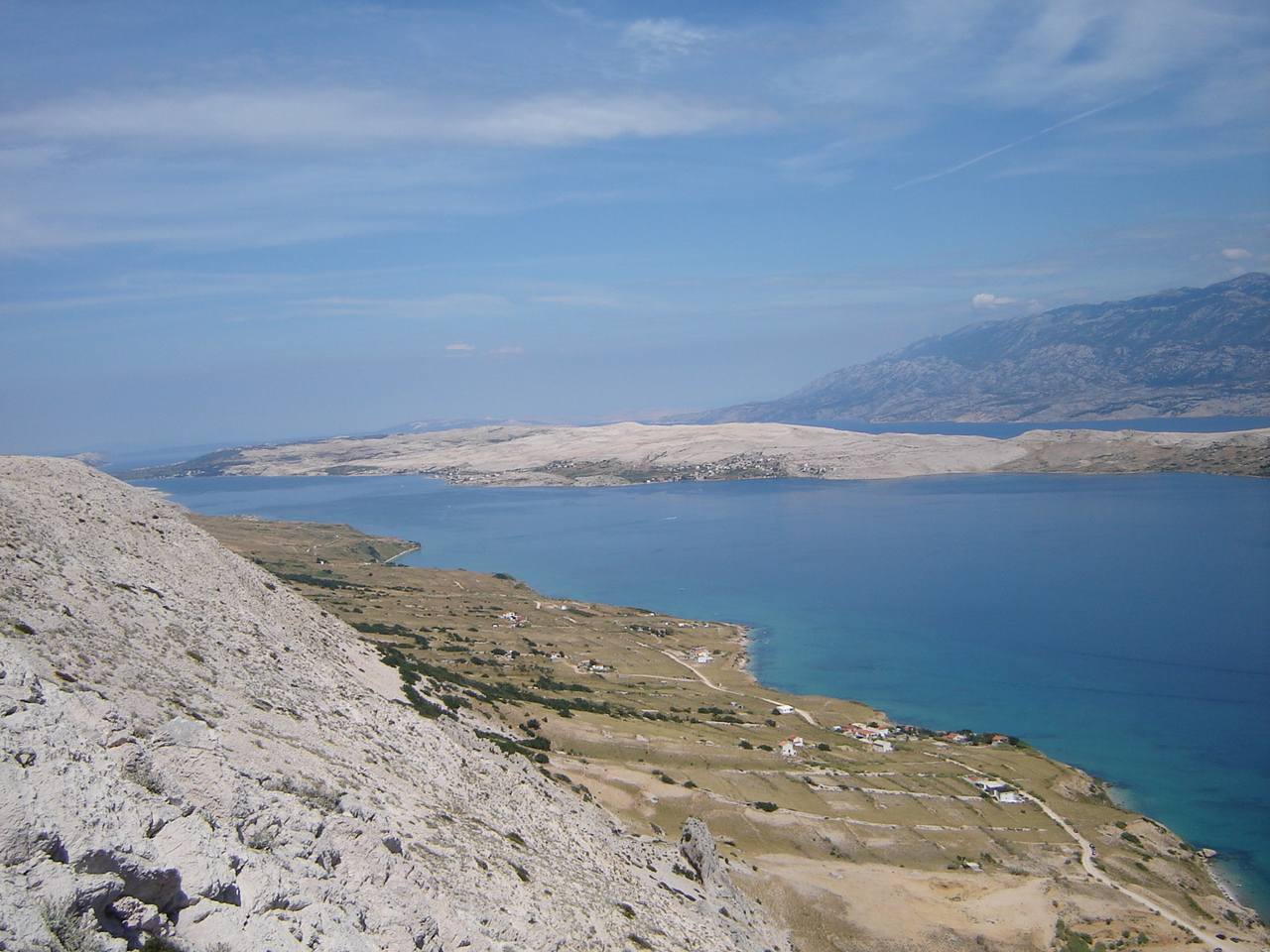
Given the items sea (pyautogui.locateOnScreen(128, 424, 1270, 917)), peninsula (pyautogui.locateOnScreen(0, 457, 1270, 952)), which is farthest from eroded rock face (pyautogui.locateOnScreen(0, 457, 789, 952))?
sea (pyautogui.locateOnScreen(128, 424, 1270, 917))

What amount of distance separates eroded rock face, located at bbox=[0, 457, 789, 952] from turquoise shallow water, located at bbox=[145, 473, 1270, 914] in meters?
26.5

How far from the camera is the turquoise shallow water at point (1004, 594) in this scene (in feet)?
137

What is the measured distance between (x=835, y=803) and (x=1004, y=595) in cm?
5228

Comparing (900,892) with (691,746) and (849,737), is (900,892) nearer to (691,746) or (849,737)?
(691,746)

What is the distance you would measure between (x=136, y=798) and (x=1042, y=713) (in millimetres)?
49714

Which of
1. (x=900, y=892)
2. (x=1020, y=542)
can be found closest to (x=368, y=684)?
(x=900, y=892)

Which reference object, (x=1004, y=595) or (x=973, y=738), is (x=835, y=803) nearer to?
(x=973, y=738)

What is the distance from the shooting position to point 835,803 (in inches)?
1081

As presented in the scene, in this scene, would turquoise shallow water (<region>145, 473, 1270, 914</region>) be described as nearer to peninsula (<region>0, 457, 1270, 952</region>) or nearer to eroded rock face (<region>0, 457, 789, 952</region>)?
peninsula (<region>0, 457, 1270, 952</region>)

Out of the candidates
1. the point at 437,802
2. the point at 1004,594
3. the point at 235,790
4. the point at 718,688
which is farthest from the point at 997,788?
the point at 1004,594

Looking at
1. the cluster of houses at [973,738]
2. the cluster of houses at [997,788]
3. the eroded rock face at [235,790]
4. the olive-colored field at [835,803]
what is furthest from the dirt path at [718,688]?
the eroded rock face at [235,790]

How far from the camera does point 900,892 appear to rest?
73.3 feet

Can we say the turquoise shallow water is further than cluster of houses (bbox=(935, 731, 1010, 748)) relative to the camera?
Yes

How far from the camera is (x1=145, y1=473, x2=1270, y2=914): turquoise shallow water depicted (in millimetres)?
41906
